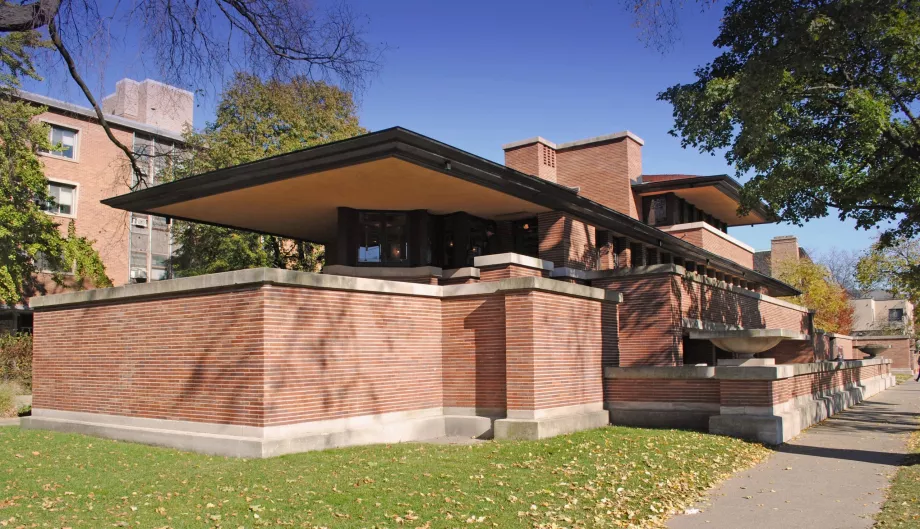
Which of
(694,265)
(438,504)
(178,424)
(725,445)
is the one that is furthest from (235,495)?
(694,265)

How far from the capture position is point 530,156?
2836cm

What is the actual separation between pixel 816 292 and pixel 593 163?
26832 mm

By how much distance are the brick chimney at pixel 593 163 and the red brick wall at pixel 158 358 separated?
58.5 feet

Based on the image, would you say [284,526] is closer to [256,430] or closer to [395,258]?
[256,430]

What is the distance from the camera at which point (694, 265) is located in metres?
27.5

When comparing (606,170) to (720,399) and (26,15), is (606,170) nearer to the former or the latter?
(720,399)

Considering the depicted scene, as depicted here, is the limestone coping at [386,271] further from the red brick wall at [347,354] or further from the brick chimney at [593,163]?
the brick chimney at [593,163]

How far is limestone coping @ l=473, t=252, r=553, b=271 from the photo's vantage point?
54.1 ft

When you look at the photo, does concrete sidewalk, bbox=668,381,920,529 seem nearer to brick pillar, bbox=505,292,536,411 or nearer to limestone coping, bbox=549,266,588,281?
brick pillar, bbox=505,292,536,411

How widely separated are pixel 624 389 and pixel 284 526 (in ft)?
33.0

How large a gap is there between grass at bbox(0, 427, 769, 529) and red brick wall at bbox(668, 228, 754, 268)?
15569 mm

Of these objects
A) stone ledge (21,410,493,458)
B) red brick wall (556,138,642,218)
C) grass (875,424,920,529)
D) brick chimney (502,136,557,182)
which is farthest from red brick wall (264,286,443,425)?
red brick wall (556,138,642,218)

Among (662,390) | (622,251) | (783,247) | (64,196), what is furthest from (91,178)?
(783,247)

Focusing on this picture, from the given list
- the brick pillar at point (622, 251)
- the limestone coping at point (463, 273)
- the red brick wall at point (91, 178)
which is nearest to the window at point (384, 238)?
the limestone coping at point (463, 273)
